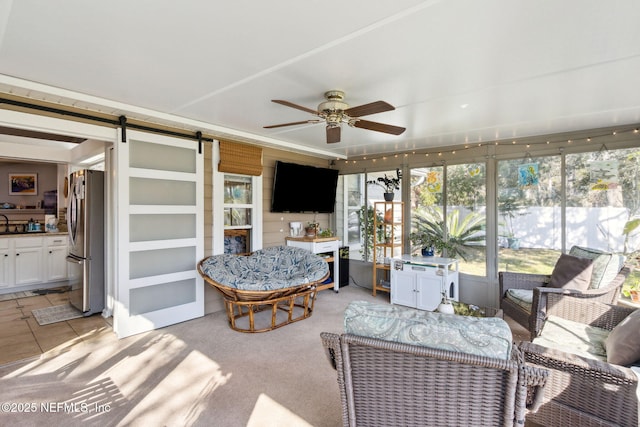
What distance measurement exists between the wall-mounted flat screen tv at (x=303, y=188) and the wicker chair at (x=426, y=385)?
3864mm

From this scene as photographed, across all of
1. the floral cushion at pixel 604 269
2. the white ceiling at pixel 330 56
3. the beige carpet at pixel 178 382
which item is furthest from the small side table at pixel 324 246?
the floral cushion at pixel 604 269

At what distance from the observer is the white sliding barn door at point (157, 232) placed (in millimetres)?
3562

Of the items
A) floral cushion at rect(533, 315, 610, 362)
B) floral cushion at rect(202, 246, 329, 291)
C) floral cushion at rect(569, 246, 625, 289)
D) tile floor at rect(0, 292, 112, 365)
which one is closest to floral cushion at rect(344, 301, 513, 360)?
floral cushion at rect(533, 315, 610, 362)

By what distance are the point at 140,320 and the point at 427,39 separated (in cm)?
390

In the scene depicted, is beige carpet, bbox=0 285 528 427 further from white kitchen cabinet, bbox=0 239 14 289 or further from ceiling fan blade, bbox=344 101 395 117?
white kitchen cabinet, bbox=0 239 14 289

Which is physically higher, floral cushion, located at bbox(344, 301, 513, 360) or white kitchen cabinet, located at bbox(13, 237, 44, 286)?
floral cushion, located at bbox(344, 301, 513, 360)

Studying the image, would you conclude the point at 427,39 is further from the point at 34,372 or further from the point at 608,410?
the point at 34,372

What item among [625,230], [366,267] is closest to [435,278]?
[366,267]

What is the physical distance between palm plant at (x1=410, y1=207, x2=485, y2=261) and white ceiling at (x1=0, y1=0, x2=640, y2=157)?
69.0 inches

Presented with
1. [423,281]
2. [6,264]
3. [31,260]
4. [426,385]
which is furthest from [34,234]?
[426,385]

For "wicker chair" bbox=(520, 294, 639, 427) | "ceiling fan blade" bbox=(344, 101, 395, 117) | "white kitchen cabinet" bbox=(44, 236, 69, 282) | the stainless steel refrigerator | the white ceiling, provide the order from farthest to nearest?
"white kitchen cabinet" bbox=(44, 236, 69, 282)
the stainless steel refrigerator
"ceiling fan blade" bbox=(344, 101, 395, 117)
the white ceiling
"wicker chair" bbox=(520, 294, 639, 427)

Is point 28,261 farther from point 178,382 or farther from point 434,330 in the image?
point 434,330

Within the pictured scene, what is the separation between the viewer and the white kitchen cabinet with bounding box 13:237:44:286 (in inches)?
208

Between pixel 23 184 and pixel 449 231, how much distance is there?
801cm
